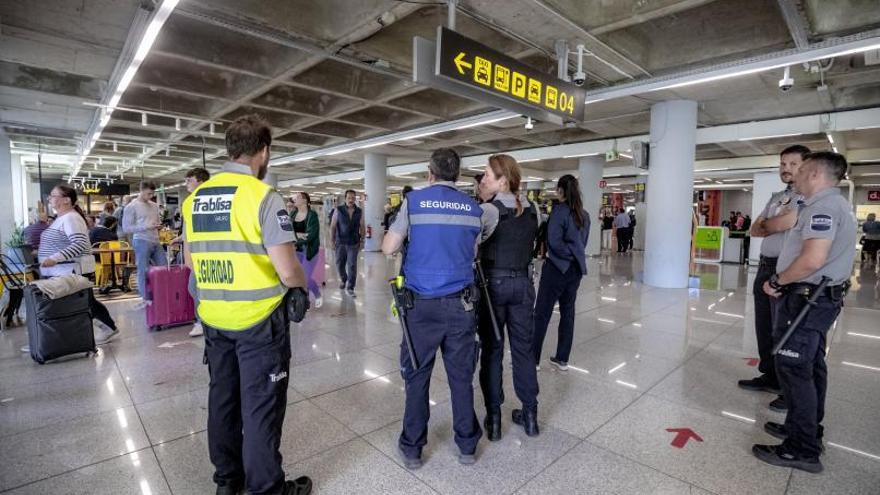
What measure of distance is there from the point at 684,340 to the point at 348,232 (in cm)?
455

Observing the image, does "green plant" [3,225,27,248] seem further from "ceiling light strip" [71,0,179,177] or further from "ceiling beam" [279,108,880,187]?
"ceiling beam" [279,108,880,187]

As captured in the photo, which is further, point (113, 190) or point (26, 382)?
point (113, 190)

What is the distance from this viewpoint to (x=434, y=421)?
8.79 feet

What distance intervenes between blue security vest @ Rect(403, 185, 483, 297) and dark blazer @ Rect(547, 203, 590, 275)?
1.41m

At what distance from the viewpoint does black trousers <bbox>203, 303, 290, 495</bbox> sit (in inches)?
66.9

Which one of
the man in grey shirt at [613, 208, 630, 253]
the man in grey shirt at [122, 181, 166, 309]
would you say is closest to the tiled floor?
the man in grey shirt at [122, 181, 166, 309]

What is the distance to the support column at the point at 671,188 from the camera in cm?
734

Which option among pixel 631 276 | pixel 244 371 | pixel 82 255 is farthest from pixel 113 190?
pixel 244 371

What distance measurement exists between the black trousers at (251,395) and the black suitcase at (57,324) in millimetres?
2739

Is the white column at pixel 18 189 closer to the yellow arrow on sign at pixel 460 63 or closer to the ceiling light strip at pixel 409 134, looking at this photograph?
the ceiling light strip at pixel 409 134

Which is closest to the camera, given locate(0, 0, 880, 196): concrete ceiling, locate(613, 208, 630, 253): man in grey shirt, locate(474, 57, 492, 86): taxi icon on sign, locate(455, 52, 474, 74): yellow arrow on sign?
locate(455, 52, 474, 74): yellow arrow on sign

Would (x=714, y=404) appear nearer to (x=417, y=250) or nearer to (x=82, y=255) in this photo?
(x=417, y=250)

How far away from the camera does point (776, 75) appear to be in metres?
6.14

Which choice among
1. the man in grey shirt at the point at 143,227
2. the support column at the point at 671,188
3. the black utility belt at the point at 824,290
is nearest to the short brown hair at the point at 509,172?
the black utility belt at the point at 824,290
